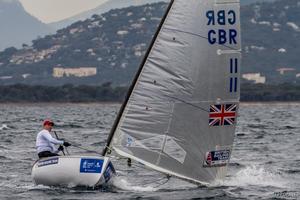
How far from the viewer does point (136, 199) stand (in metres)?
24.9

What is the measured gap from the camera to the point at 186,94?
83.4 feet

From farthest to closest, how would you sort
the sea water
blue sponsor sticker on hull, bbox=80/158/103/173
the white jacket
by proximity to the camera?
1. the white jacket
2. the sea water
3. blue sponsor sticker on hull, bbox=80/158/103/173

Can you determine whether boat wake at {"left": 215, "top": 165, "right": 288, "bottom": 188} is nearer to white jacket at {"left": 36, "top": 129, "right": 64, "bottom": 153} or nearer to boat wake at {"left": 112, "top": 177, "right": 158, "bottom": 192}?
boat wake at {"left": 112, "top": 177, "right": 158, "bottom": 192}

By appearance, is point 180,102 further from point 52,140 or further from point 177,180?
point 177,180

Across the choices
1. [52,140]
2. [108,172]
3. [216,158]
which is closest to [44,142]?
[52,140]

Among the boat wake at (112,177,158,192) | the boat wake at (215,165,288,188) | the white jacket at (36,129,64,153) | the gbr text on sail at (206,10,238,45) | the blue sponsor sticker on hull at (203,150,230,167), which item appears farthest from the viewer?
the boat wake at (215,165,288,188)

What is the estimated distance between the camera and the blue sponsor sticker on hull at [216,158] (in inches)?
1024

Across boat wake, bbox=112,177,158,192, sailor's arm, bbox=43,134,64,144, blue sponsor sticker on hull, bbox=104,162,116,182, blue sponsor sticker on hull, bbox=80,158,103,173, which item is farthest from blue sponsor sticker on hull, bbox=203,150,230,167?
sailor's arm, bbox=43,134,64,144

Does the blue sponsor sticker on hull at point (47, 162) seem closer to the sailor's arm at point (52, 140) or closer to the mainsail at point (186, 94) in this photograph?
the sailor's arm at point (52, 140)

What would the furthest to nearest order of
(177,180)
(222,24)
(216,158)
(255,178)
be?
1. (255,178)
2. (177,180)
3. (216,158)
4. (222,24)

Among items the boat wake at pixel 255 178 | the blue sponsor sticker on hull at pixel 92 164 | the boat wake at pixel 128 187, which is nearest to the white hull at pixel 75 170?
the blue sponsor sticker on hull at pixel 92 164

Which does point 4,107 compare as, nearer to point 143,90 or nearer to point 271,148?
point 271,148

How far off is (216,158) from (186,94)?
1.94 m

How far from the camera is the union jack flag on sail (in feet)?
84.1
